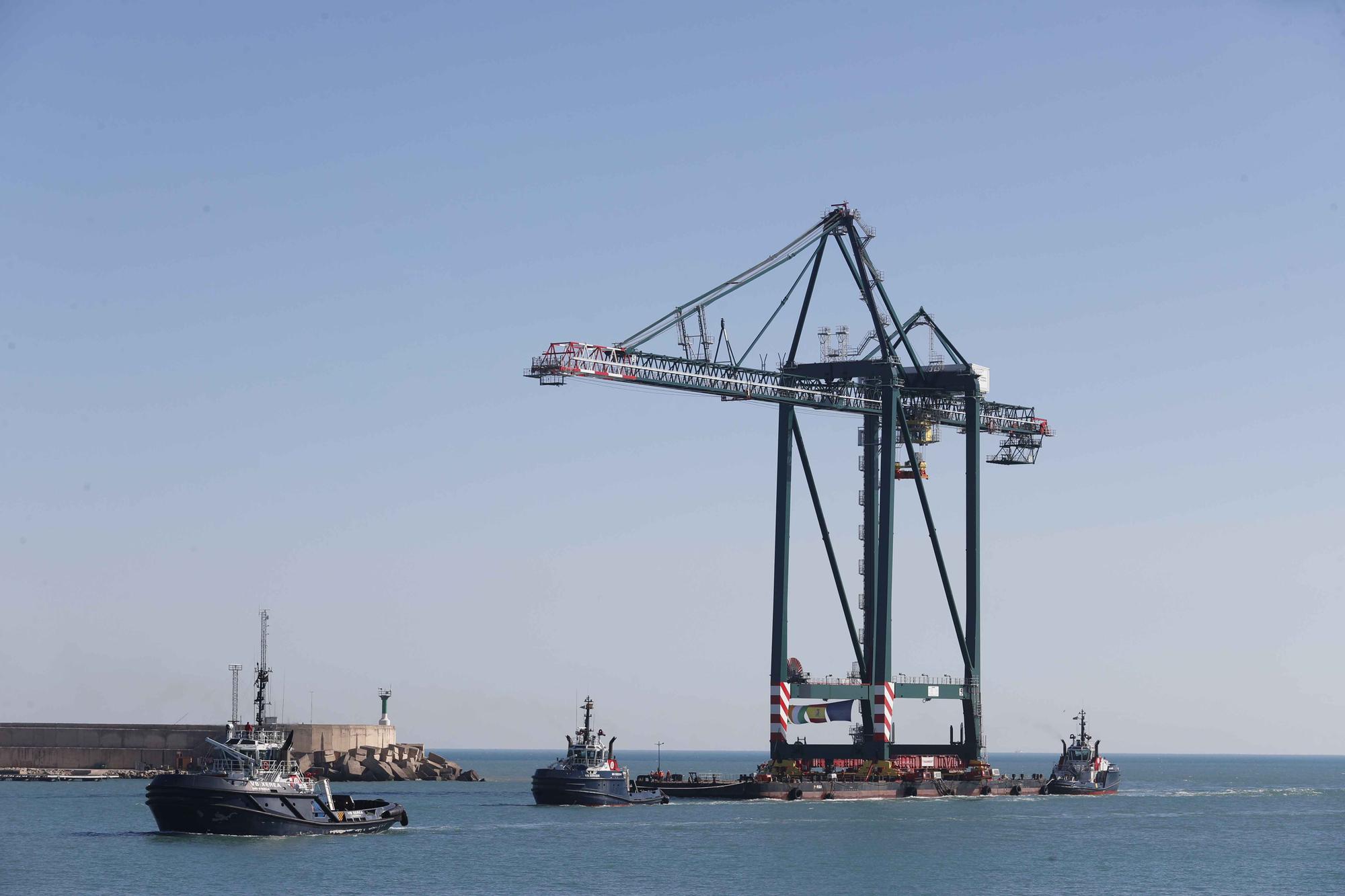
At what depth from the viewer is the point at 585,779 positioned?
99500 mm

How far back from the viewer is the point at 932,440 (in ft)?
417

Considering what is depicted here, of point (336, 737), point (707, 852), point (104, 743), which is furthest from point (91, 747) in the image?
point (707, 852)

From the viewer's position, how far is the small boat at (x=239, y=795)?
77.2 meters

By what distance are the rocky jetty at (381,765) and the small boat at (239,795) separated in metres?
58.6

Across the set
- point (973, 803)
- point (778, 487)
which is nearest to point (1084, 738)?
point (973, 803)

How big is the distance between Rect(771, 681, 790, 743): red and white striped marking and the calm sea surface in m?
6.46

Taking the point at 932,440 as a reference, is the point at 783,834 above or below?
below

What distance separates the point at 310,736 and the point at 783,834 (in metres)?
68.6

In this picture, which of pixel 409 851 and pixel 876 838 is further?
pixel 876 838

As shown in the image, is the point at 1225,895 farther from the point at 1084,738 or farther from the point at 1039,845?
the point at 1084,738

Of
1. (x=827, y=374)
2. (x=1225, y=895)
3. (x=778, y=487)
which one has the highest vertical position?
(x=827, y=374)

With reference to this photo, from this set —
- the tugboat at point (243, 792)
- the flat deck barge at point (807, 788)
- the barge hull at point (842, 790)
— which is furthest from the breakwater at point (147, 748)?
the tugboat at point (243, 792)

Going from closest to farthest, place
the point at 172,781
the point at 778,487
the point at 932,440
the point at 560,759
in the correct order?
the point at 172,781 → the point at 560,759 → the point at 778,487 → the point at 932,440

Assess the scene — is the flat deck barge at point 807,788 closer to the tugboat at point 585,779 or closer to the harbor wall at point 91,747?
the tugboat at point 585,779
